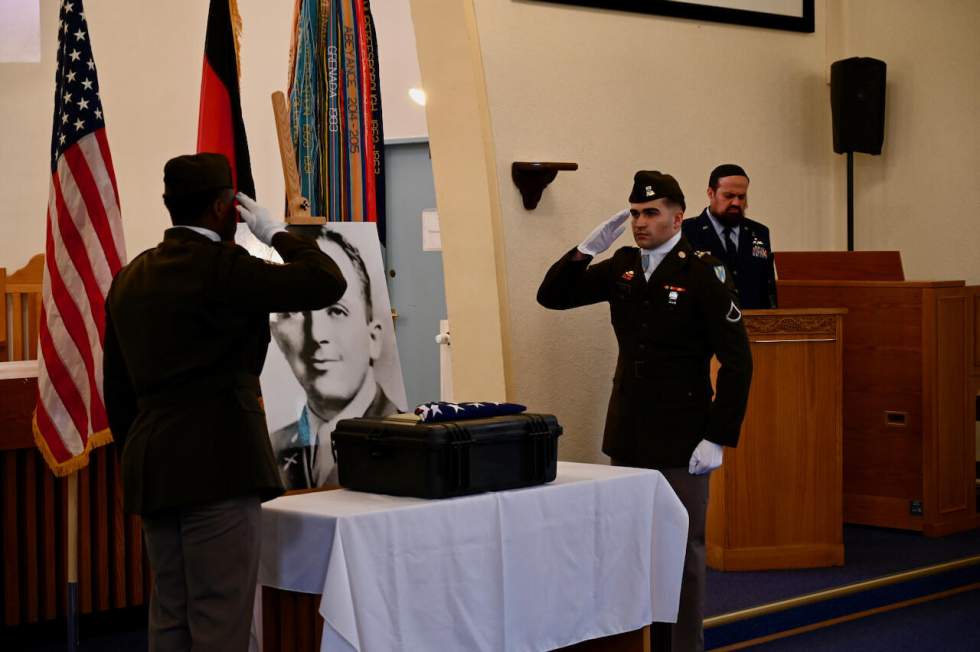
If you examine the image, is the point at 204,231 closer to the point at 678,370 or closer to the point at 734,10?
the point at 678,370

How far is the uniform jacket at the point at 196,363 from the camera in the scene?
241 centimetres

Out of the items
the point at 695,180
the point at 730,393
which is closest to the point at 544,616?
the point at 730,393

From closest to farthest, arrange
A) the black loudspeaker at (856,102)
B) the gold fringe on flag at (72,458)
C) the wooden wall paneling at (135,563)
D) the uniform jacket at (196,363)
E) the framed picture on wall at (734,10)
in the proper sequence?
the uniform jacket at (196,363) < the gold fringe on flag at (72,458) < the wooden wall paneling at (135,563) < the framed picture on wall at (734,10) < the black loudspeaker at (856,102)

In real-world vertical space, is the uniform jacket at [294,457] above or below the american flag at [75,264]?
below

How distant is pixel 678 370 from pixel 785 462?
1547 millimetres

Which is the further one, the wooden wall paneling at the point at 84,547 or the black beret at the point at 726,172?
the black beret at the point at 726,172

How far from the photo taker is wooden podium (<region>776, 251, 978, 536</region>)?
5.41 m

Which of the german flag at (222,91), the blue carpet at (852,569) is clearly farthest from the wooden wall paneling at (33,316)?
the blue carpet at (852,569)

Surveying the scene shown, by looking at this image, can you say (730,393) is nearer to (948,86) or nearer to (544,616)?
(544,616)

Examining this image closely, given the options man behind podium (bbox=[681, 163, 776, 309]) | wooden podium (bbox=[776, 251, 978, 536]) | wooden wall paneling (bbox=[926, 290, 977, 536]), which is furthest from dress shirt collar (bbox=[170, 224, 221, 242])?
wooden wall paneling (bbox=[926, 290, 977, 536])

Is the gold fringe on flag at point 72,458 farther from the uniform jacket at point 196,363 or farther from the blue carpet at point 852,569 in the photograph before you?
the blue carpet at point 852,569

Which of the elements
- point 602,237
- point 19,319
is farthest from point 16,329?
point 602,237

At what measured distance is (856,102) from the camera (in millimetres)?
5758

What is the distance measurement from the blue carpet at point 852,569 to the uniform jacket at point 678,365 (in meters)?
0.96
